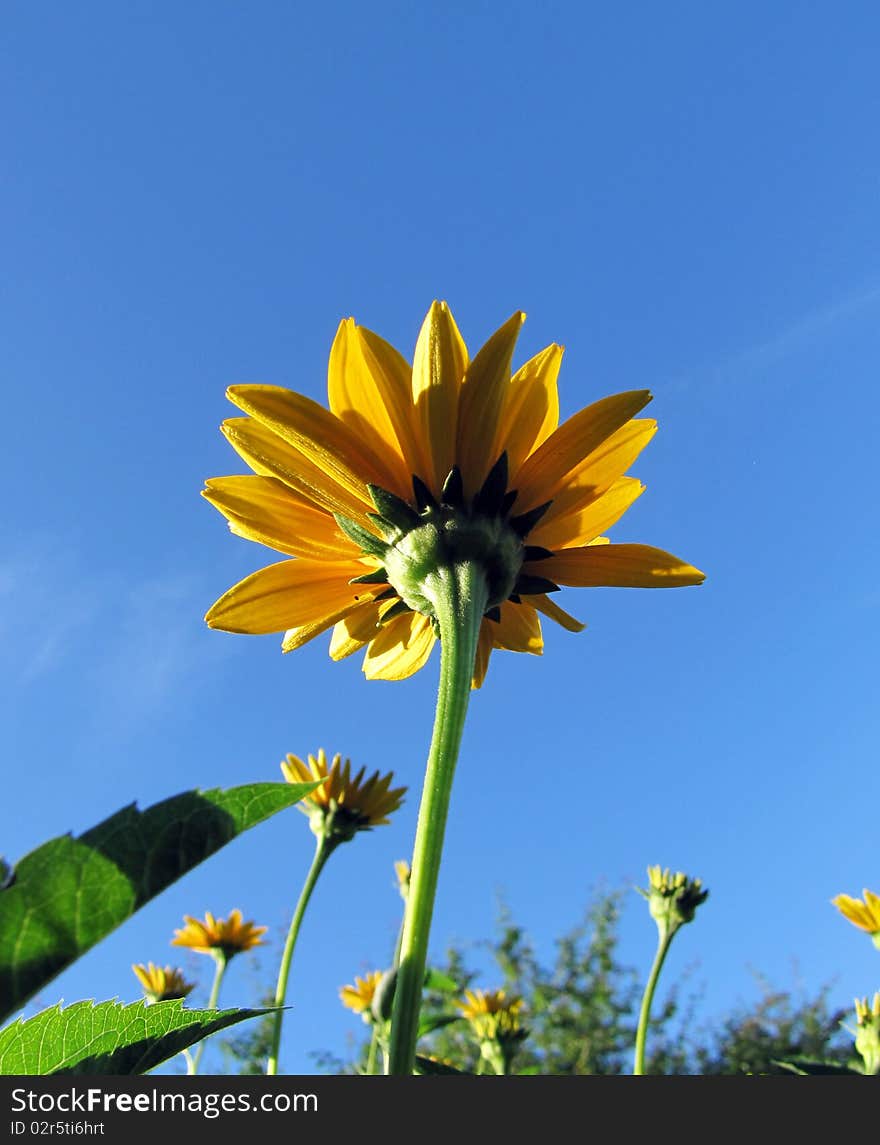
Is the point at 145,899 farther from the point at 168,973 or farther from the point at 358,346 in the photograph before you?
the point at 168,973

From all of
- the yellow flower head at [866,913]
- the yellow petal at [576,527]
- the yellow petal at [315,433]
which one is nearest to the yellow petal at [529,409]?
the yellow petal at [576,527]

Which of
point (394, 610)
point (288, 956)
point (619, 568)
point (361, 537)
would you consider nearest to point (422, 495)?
point (361, 537)

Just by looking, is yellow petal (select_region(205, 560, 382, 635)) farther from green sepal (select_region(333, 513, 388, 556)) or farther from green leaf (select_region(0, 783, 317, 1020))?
green leaf (select_region(0, 783, 317, 1020))

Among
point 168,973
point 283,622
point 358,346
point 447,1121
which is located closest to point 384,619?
point 283,622

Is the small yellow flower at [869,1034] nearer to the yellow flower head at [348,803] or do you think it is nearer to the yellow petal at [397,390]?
the yellow flower head at [348,803]

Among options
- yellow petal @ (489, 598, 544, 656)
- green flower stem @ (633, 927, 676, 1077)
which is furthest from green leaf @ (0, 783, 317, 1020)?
green flower stem @ (633, 927, 676, 1077)
